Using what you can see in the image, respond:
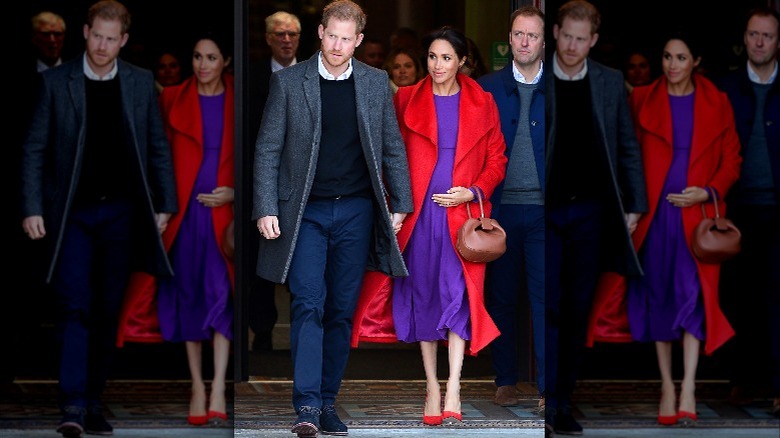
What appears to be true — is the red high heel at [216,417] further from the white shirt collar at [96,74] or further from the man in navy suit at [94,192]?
the white shirt collar at [96,74]

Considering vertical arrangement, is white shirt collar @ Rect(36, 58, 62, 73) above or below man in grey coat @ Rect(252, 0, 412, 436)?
above

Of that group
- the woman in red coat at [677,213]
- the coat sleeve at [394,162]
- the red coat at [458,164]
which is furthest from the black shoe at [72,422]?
the woman in red coat at [677,213]

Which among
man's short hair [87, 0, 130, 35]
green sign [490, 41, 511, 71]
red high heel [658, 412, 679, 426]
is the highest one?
man's short hair [87, 0, 130, 35]

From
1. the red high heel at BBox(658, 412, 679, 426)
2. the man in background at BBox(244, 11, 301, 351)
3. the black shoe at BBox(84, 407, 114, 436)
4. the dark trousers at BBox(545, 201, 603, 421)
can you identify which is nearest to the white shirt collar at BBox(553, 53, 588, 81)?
the dark trousers at BBox(545, 201, 603, 421)

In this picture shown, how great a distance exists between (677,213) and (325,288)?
174cm

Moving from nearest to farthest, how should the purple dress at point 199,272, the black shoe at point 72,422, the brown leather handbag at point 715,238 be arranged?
1. the black shoe at point 72,422
2. the purple dress at point 199,272
3. the brown leather handbag at point 715,238

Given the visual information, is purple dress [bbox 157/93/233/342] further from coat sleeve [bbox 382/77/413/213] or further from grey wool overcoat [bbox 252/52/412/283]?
coat sleeve [bbox 382/77/413/213]

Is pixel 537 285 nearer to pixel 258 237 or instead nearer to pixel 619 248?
pixel 619 248

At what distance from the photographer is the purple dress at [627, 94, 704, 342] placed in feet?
24.2

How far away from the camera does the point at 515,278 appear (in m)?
7.66

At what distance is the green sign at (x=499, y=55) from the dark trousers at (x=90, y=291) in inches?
75.0

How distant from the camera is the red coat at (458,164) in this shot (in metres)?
7.42

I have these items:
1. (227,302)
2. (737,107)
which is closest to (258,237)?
(227,302)

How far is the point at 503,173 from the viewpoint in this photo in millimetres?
7484
